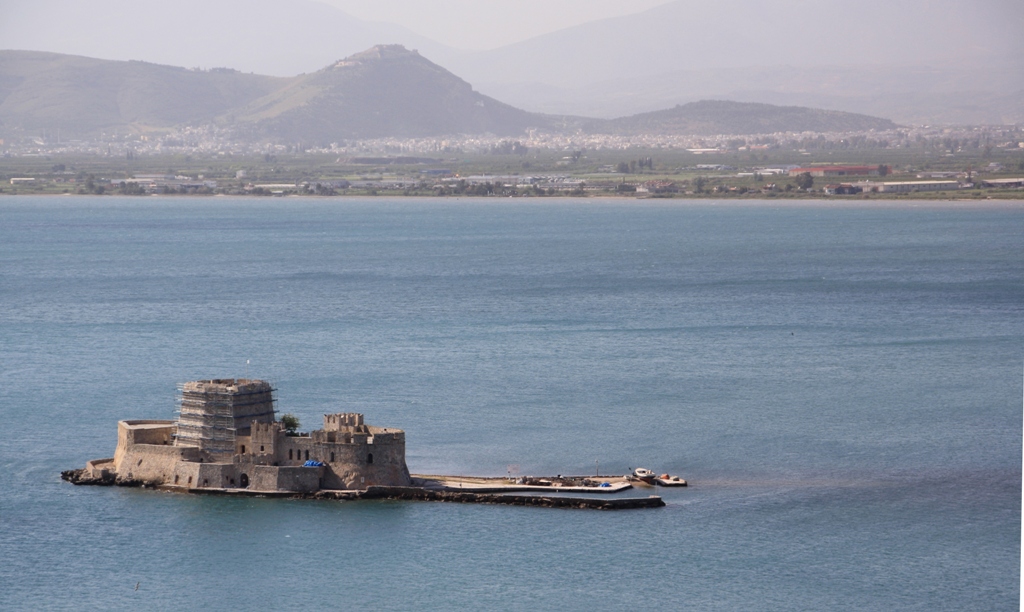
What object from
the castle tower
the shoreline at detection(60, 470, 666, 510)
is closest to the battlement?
the shoreline at detection(60, 470, 666, 510)

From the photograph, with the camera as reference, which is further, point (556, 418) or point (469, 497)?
point (556, 418)

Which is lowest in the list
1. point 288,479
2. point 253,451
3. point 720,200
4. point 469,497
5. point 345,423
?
point 720,200

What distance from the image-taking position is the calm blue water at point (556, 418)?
34.8 meters

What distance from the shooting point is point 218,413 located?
40.0 metres

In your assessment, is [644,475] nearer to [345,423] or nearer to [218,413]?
[345,423]

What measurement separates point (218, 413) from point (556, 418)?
40.4ft

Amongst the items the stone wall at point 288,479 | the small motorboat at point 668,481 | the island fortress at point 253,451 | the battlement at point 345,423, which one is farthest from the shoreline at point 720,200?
the stone wall at point 288,479

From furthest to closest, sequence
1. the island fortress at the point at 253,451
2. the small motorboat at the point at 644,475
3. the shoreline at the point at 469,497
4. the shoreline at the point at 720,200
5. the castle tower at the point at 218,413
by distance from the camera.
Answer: the shoreline at the point at 720,200 → the small motorboat at the point at 644,475 → the castle tower at the point at 218,413 → the island fortress at the point at 253,451 → the shoreline at the point at 469,497

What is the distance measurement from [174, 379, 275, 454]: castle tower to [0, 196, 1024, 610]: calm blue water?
151 cm

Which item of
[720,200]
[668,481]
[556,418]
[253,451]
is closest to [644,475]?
[668,481]

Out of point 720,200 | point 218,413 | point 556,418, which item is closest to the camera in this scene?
point 218,413

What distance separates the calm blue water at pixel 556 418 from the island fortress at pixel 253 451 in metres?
0.75

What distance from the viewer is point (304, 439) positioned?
39.5m

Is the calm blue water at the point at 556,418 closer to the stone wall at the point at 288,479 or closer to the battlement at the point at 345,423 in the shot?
the stone wall at the point at 288,479
